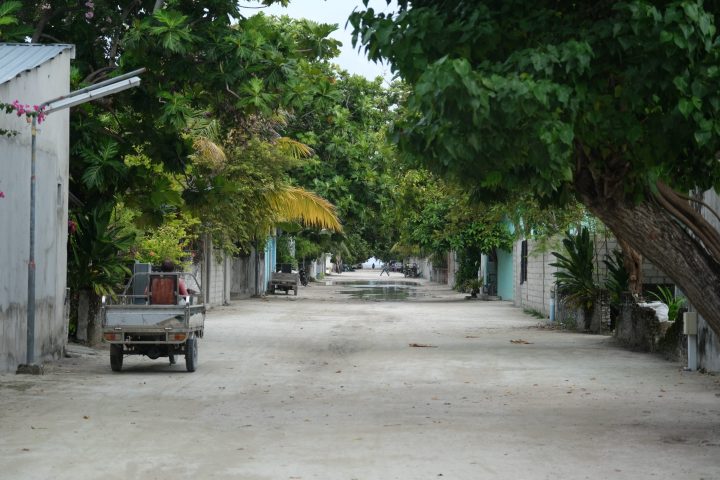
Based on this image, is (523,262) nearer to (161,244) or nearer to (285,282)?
(285,282)

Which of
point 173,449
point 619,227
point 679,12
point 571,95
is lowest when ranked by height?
point 173,449

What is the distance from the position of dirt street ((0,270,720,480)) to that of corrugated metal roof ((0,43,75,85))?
4.45 meters

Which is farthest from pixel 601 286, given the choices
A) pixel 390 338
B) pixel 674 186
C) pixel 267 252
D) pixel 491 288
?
pixel 267 252

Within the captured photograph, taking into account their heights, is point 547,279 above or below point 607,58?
below

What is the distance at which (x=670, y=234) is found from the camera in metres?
10.1

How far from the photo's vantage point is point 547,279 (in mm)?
32625

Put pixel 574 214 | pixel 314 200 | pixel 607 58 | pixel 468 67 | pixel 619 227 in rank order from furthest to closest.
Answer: pixel 314 200, pixel 574 214, pixel 619 227, pixel 607 58, pixel 468 67

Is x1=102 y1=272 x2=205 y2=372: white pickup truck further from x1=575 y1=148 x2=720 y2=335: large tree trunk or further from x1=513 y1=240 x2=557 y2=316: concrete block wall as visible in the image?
x1=513 y1=240 x2=557 y2=316: concrete block wall

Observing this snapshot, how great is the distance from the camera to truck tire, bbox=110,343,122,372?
1592 cm

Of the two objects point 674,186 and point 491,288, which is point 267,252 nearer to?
point 491,288

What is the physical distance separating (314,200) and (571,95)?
2744 cm

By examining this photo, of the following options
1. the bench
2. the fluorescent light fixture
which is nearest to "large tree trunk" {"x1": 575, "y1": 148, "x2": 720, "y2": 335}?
the fluorescent light fixture

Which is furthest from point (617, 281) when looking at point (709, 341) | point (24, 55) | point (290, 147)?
point (290, 147)

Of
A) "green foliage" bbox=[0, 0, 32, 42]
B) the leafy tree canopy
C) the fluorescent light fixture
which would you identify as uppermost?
"green foliage" bbox=[0, 0, 32, 42]
